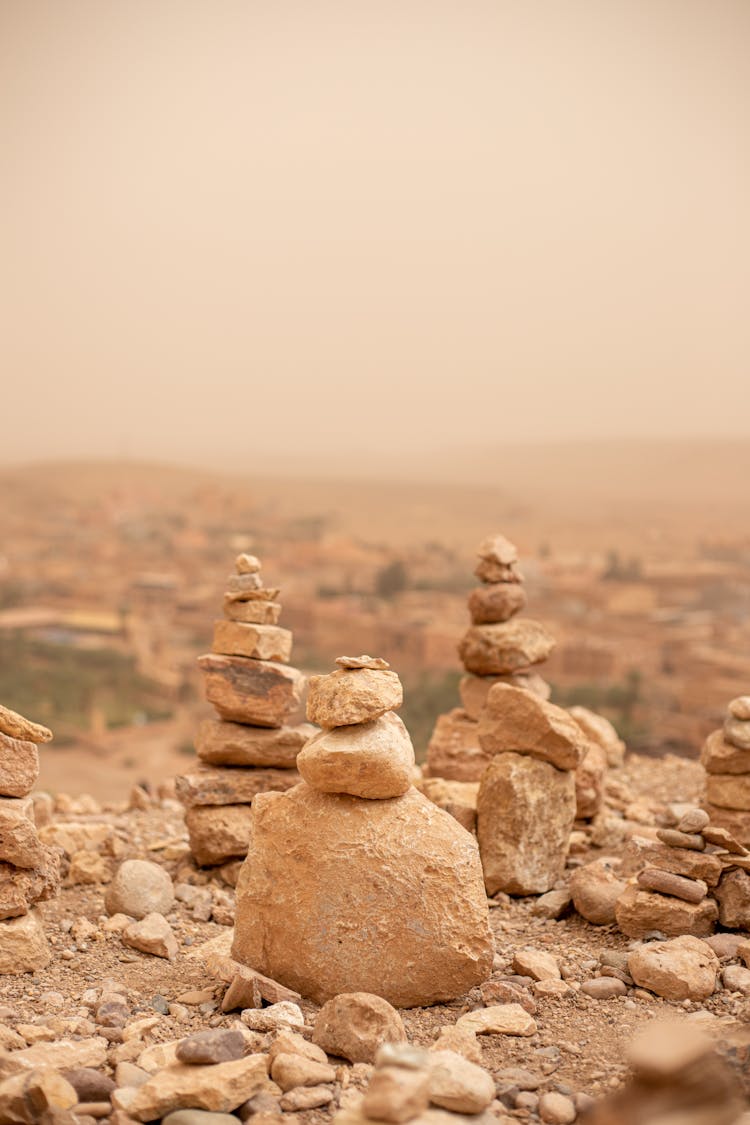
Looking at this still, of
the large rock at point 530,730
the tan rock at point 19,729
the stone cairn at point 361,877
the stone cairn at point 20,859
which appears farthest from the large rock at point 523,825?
the tan rock at point 19,729

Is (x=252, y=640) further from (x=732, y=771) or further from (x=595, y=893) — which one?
(x=732, y=771)

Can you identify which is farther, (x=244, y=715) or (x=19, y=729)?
(x=244, y=715)

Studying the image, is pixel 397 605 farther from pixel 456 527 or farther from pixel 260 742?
pixel 260 742

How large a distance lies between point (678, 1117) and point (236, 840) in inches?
218

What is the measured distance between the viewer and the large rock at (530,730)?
774 centimetres

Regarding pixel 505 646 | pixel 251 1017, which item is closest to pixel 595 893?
pixel 251 1017

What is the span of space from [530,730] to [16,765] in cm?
383

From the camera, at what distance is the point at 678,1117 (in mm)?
2848

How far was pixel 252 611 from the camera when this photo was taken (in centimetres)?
860

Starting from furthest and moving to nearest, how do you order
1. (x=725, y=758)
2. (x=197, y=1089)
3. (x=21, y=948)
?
(x=725, y=758) < (x=21, y=948) < (x=197, y=1089)

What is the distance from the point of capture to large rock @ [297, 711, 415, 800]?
5.75 meters

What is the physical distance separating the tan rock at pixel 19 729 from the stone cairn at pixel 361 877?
1621 millimetres

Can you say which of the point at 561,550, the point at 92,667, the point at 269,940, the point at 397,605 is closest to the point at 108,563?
the point at 92,667

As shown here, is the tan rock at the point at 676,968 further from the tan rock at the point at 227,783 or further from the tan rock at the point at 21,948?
the tan rock at the point at 21,948
